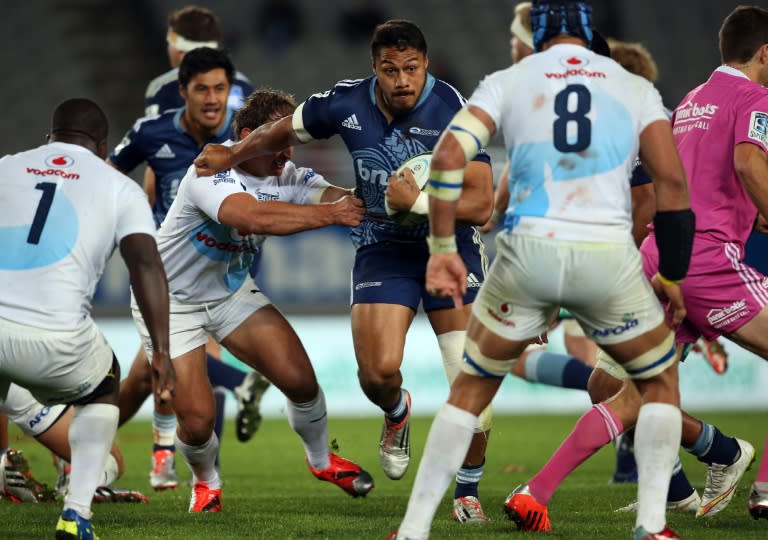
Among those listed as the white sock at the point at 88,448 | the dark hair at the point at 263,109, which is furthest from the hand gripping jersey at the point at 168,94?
the white sock at the point at 88,448

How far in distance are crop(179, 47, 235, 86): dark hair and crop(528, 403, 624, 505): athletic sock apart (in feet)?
11.9

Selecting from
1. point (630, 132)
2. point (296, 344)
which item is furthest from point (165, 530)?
point (630, 132)

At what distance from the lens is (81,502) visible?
5047 mm

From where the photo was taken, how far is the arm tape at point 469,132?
4.65 meters

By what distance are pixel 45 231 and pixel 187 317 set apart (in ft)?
6.11

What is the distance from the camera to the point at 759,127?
576 cm

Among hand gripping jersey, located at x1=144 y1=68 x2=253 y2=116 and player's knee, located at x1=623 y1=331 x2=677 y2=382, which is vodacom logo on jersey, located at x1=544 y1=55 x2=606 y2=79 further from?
hand gripping jersey, located at x1=144 y1=68 x2=253 y2=116

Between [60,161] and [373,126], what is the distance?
1638 millimetres

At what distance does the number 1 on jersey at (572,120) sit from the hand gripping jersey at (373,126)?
1.39m

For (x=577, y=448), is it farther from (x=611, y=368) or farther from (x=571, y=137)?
(x=571, y=137)

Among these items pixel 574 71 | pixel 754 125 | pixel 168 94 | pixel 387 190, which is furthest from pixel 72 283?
pixel 168 94

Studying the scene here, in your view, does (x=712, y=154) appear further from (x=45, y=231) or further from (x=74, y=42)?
(x=74, y=42)

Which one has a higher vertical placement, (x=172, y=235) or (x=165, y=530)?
(x=172, y=235)

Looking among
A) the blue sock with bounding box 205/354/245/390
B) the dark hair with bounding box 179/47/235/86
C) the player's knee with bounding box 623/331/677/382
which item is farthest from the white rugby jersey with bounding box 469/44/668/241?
the blue sock with bounding box 205/354/245/390
